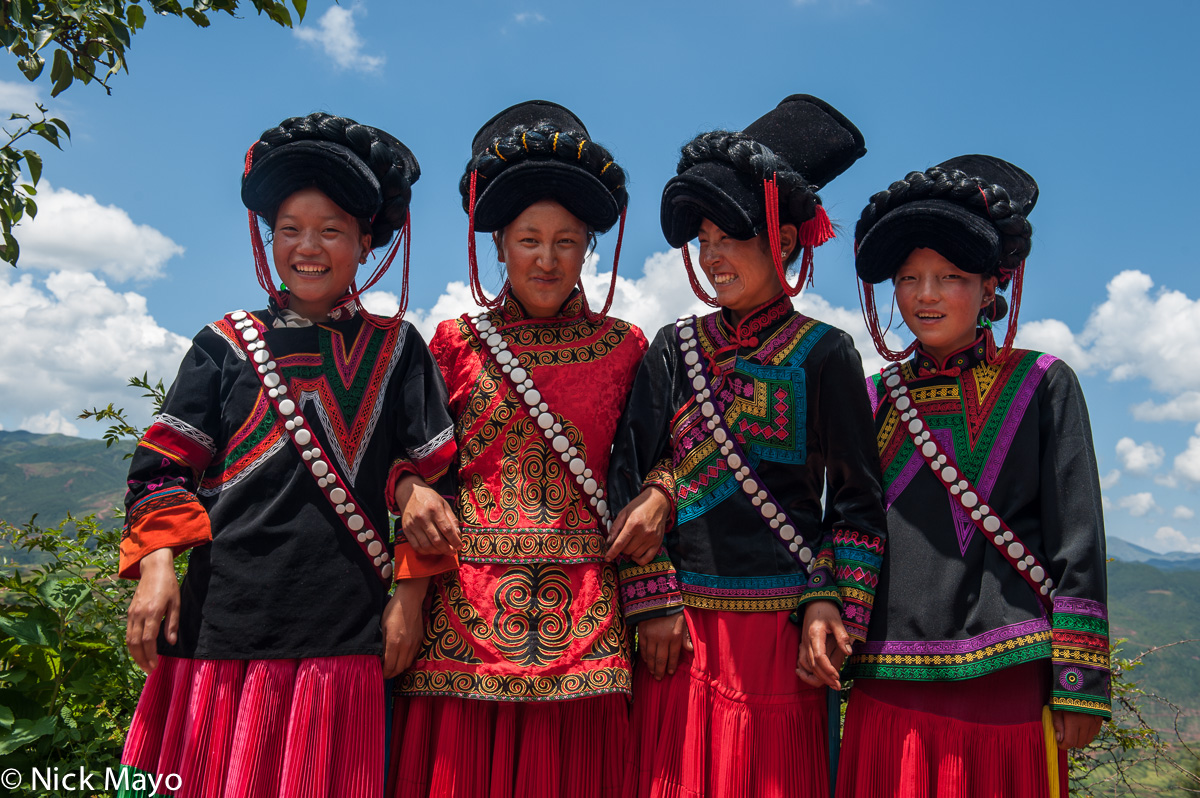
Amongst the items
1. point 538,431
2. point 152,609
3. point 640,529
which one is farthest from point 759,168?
point 152,609

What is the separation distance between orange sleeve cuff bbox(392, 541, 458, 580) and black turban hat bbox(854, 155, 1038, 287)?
181 cm

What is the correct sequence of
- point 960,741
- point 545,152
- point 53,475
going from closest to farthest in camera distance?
1. point 960,741
2. point 545,152
3. point 53,475

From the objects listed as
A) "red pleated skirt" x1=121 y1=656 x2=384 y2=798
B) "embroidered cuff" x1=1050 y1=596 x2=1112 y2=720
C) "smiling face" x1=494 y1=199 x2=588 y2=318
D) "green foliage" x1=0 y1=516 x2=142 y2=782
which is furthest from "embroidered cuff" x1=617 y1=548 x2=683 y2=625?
"green foliage" x1=0 y1=516 x2=142 y2=782

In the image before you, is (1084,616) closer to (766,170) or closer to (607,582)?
(607,582)

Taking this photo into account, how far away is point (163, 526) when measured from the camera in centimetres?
256

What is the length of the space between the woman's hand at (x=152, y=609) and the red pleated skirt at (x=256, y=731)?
0.35 feet

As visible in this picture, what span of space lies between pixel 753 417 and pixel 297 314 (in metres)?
1.64

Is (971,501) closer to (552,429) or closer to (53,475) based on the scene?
(552,429)

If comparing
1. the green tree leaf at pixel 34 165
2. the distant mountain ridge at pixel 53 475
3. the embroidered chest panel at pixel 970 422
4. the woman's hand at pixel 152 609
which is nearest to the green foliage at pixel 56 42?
the green tree leaf at pixel 34 165

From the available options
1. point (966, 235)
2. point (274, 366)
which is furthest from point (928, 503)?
point (274, 366)

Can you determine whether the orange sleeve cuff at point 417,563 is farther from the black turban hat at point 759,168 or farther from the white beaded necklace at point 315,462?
the black turban hat at point 759,168

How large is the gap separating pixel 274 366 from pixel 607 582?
4.37ft

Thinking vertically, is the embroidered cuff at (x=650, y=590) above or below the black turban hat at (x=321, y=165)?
below

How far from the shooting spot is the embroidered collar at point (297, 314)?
116 inches
